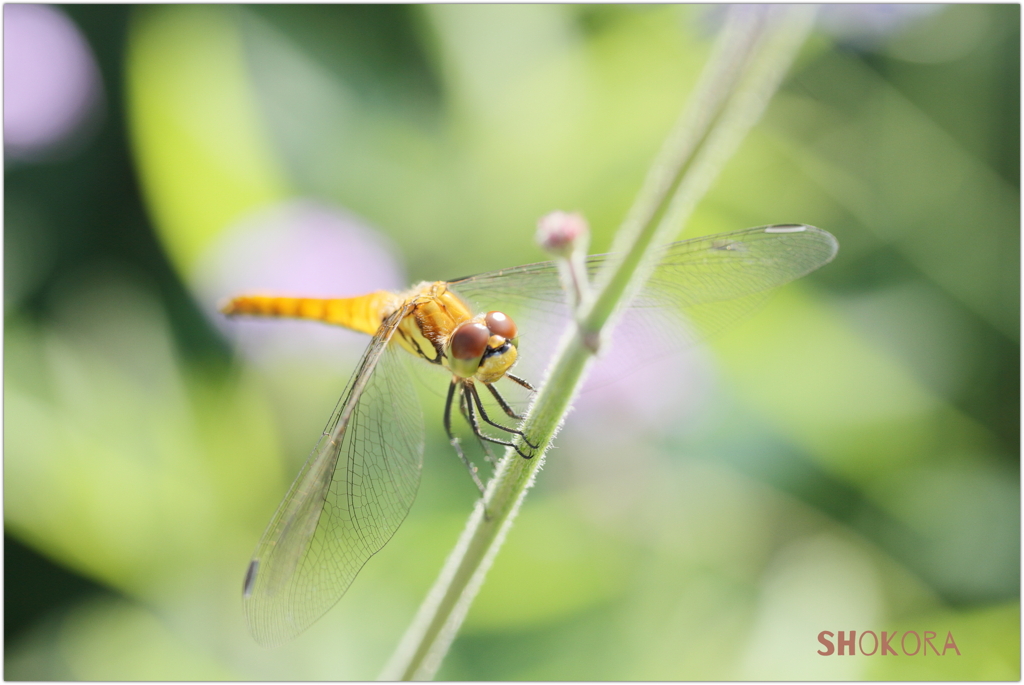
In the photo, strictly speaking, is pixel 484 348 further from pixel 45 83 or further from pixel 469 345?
pixel 45 83

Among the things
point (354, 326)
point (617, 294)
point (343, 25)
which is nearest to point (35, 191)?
point (343, 25)

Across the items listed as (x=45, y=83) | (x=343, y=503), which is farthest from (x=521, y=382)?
(x=45, y=83)

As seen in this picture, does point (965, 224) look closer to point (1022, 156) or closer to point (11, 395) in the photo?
point (1022, 156)

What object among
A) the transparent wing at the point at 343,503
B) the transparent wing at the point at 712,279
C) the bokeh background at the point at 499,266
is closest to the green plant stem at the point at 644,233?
the transparent wing at the point at 343,503

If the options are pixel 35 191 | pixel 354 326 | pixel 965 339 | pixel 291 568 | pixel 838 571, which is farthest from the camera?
pixel 35 191

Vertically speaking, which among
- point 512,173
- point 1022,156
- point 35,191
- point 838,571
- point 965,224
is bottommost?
point 35,191

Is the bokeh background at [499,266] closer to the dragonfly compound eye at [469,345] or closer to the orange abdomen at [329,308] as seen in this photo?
the orange abdomen at [329,308]
